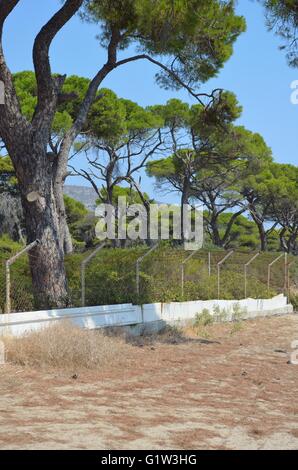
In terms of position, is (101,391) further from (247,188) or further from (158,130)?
(247,188)

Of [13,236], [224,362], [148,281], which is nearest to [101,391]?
[224,362]

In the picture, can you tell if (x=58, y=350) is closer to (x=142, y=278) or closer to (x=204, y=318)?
(x=142, y=278)

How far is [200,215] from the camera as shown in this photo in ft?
167

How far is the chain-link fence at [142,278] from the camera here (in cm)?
1291

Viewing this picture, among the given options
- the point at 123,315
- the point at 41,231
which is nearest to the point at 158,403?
the point at 123,315

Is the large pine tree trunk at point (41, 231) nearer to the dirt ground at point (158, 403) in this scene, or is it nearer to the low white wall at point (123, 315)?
the low white wall at point (123, 315)

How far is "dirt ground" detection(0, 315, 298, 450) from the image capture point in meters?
6.00

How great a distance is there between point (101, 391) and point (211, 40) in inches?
437

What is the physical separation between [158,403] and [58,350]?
2.38 m

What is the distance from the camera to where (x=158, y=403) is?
7680 mm

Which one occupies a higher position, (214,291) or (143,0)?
(143,0)

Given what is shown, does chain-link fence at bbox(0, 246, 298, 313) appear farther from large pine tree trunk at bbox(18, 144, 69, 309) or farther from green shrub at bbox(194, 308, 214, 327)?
green shrub at bbox(194, 308, 214, 327)

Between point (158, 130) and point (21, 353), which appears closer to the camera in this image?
point (21, 353)

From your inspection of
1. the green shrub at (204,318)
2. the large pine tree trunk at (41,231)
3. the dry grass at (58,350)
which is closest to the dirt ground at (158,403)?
the dry grass at (58,350)
